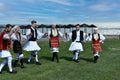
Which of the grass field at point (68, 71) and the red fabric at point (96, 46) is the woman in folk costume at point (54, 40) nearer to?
the grass field at point (68, 71)

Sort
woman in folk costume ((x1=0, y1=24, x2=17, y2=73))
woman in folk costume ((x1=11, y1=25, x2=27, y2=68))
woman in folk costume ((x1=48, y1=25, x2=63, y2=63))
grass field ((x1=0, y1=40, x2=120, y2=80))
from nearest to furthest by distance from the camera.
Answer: grass field ((x1=0, y1=40, x2=120, y2=80))
woman in folk costume ((x1=0, y1=24, x2=17, y2=73))
woman in folk costume ((x1=11, y1=25, x2=27, y2=68))
woman in folk costume ((x1=48, y1=25, x2=63, y2=63))

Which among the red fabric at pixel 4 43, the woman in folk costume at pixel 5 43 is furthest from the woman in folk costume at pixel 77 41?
the red fabric at pixel 4 43

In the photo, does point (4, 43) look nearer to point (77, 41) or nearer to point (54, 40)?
point (54, 40)

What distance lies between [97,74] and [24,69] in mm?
3261

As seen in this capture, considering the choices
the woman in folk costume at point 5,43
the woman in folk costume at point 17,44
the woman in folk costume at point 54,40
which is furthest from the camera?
the woman in folk costume at point 54,40

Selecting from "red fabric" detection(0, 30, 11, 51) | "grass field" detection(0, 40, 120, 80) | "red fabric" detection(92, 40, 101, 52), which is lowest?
"grass field" detection(0, 40, 120, 80)

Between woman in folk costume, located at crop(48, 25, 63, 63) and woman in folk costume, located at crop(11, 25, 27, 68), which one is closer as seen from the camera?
woman in folk costume, located at crop(11, 25, 27, 68)

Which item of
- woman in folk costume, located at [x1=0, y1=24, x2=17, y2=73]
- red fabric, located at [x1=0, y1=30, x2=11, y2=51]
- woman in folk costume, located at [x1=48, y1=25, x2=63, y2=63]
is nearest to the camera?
woman in folk costume, located at [x1=0, y1=24, x2=17, y2=73]

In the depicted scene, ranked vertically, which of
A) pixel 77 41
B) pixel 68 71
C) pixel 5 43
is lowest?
pixel 68 71

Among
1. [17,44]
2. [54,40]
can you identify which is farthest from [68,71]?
[54,40]

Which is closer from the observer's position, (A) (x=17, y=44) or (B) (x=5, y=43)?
(B) (x=5, y=43)

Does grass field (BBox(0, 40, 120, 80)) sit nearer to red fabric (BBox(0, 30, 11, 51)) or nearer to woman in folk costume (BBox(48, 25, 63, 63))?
woman in folk costume (BBox(48, 25, 63, 63))

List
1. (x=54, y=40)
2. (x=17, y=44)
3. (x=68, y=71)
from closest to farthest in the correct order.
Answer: (x=68, y=71) < (x=17, y=44) < (x=54, y=40)

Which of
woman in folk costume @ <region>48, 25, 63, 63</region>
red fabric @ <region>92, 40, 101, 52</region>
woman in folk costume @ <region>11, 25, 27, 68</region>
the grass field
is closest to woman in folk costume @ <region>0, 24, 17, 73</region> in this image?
the grass field
